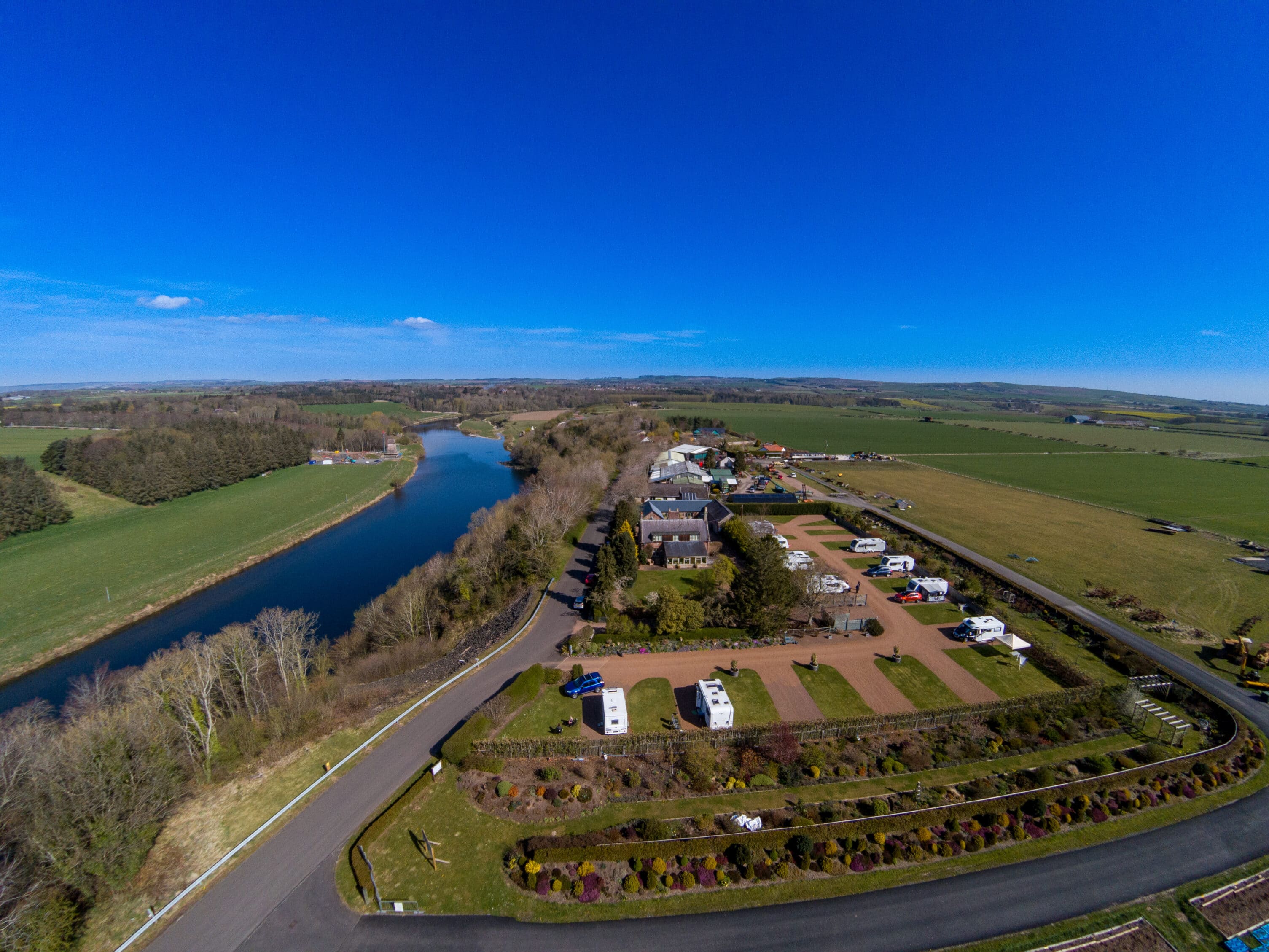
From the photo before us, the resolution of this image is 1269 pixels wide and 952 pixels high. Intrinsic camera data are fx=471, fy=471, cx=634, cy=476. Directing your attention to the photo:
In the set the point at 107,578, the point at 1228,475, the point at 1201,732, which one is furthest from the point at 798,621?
the point at 1228,475

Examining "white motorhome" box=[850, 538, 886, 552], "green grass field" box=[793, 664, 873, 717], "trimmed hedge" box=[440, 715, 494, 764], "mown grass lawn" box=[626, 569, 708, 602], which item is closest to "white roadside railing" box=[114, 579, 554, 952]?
"trimmed hedge" box=[440, 715, 494, 764]

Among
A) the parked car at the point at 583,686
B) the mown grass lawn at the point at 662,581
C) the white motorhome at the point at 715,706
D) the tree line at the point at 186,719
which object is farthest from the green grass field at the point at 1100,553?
the tree line at the point at 186,719

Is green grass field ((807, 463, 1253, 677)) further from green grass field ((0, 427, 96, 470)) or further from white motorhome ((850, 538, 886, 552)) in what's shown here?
green grass field ((0, 427, 96, 470))

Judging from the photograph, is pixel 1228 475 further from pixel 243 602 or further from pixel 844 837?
pixel 243 602

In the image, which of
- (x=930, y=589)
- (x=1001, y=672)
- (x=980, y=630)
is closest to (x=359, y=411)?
(x=930, y=589)

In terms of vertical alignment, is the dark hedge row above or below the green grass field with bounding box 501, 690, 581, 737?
above

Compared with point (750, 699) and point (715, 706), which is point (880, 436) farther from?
point (715, 706)

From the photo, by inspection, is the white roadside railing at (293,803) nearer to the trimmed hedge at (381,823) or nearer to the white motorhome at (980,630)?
the trimmed hedge at (381,823)
